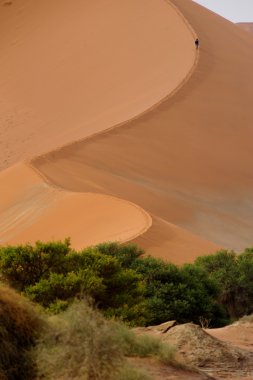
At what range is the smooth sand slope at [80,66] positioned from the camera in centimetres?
4759

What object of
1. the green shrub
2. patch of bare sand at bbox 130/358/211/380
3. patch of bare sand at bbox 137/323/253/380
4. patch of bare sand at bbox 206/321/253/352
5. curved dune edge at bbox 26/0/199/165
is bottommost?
patch of bare sand at bbox 206/321/253/352

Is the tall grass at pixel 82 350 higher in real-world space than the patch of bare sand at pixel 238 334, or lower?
higher

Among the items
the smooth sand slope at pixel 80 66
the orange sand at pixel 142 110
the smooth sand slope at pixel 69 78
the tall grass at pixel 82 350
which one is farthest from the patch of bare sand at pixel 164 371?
the smooth sand slope at pixel 80 66

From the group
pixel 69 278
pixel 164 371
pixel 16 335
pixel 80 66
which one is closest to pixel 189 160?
pixel 80 66

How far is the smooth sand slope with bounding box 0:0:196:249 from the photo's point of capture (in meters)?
32.4

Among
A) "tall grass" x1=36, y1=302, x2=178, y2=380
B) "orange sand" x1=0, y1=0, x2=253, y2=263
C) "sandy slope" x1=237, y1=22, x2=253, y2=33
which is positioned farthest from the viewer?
"sandy slope" x1=237, y1=22, x2=253, y2=33

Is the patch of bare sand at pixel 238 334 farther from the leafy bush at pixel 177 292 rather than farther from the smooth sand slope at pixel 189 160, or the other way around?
the smooth sand slope at pixel 189 160

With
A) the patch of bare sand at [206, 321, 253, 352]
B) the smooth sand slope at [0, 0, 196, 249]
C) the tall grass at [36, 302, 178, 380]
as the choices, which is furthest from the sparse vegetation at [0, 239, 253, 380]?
the smooth sand slope at [0, 0, 196, 249]

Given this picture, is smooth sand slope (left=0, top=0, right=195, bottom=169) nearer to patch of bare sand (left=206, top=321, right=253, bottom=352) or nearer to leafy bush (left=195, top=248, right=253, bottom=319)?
leafy bush (left=195, top=248, right=253, bottom=319)

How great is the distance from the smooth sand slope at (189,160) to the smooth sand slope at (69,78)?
1076mm

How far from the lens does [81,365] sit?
8.52 meters

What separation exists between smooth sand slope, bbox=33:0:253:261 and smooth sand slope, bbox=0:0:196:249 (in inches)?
42.4

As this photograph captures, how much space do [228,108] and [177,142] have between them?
544 cm

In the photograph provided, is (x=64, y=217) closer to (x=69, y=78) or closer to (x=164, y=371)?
(x=164, y=371)
